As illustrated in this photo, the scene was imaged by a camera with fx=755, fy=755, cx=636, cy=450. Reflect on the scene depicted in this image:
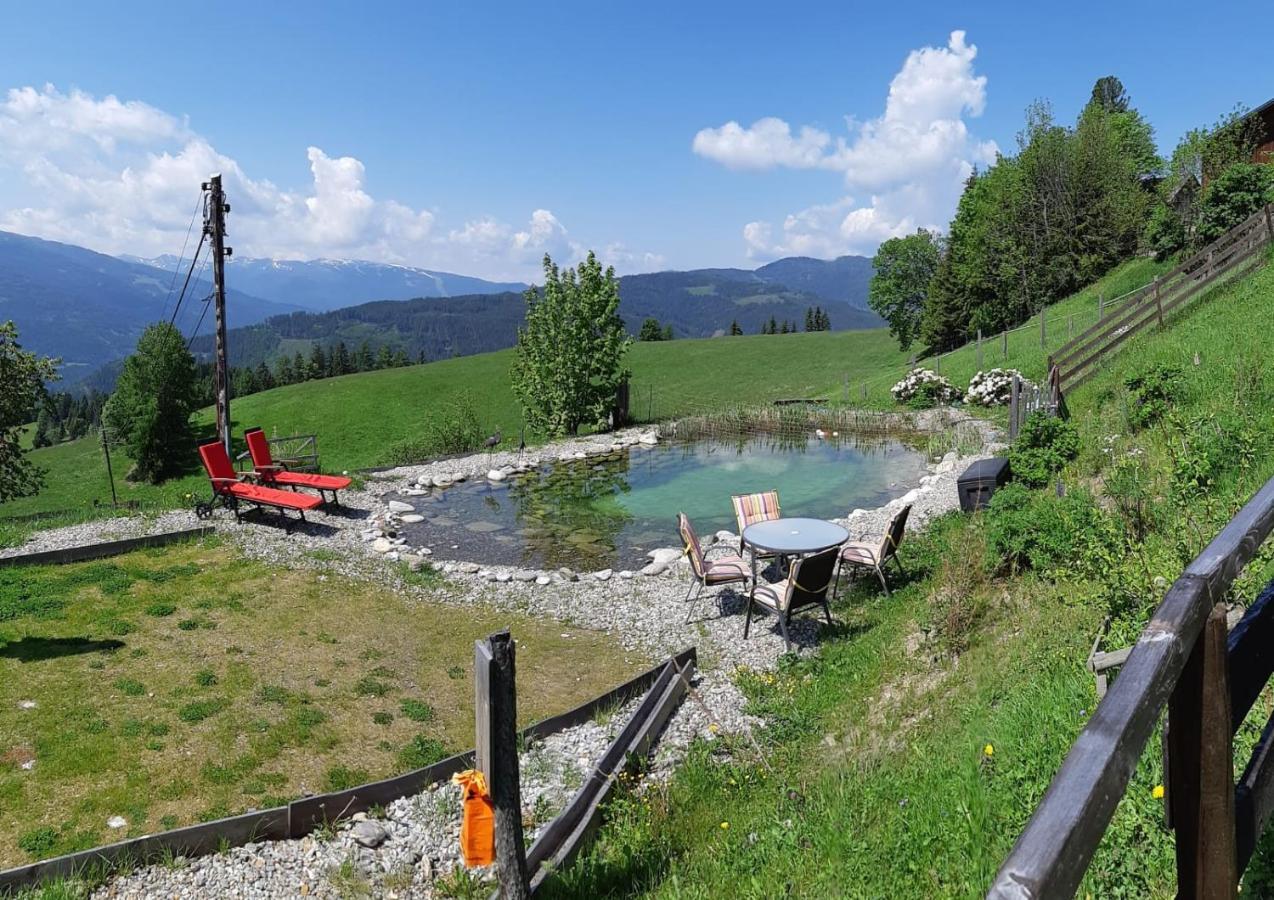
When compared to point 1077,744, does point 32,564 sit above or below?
below

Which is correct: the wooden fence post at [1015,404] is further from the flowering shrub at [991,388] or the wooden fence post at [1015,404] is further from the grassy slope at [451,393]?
the grassy slope at [451,393]

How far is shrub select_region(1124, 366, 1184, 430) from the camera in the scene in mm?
11383

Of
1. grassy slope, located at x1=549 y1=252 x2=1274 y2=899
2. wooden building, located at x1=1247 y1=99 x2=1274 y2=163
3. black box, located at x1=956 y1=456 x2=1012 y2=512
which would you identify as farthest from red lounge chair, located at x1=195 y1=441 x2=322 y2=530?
wooden building, located at x1=1247 y1=99 x2=1274 y2=163

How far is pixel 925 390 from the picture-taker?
93.3 feet

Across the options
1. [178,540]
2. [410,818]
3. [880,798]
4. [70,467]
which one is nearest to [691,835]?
[880,798]

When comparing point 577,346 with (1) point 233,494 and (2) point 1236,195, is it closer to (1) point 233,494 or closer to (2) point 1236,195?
(1) point 233,494

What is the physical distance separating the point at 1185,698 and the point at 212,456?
1623cm

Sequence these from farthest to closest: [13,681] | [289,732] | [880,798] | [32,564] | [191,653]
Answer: [32,564]
[191,653]
[13,681]
[289,732]
[880,798]

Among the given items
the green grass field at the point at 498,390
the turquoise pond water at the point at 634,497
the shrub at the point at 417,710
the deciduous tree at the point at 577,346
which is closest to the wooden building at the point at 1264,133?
the green grass field at the point at 498,390

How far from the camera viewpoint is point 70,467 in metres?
61.1

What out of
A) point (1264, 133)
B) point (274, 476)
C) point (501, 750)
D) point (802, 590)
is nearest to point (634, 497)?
point (274, 476)

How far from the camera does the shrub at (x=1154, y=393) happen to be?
1138 cm

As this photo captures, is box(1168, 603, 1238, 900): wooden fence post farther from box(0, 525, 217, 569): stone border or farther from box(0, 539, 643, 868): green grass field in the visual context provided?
box(0, 525, 217, 569): stone border

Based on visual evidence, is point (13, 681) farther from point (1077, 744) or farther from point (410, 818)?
point (1077, 744)
